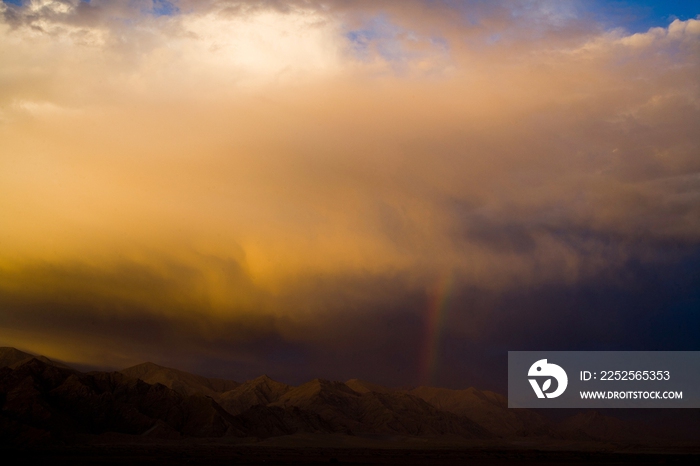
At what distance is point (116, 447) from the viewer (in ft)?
414

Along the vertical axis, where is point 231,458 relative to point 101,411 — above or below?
below

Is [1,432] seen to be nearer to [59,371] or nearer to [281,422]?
[59,371]

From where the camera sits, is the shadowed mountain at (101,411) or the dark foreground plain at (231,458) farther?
the shadowed mountain at (101,411)

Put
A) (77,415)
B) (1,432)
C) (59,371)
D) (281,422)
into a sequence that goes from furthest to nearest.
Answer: (281,422)
(59,371)
(77,415)
(1,432)

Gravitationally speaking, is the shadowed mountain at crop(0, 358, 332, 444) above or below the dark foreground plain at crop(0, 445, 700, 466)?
above

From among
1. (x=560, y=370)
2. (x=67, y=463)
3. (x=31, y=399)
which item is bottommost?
(x=67, y=463)

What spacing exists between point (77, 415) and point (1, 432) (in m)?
32.3

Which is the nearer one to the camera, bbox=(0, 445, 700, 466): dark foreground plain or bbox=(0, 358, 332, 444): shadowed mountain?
bbox=(0, 445, 700, 466): dark foreground plain

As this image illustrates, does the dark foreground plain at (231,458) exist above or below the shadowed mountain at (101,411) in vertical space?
below

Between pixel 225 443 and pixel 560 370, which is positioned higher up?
pixel 560 370

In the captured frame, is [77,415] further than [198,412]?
No

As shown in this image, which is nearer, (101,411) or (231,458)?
(231,458)

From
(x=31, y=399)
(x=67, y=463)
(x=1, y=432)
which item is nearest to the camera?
(x=67, y=463)

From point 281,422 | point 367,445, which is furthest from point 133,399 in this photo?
point 367,445
